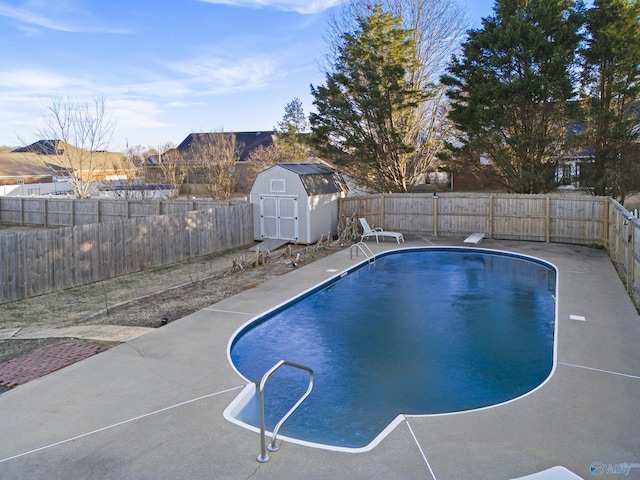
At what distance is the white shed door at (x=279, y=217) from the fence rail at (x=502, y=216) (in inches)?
95.3

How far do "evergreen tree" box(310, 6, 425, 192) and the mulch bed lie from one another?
52.4ft

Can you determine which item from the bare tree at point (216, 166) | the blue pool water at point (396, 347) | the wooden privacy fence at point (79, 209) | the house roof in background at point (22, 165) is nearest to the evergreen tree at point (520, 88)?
the blue pool water at point (396, 347)

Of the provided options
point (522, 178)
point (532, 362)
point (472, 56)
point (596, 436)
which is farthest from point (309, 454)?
point (472, 56)

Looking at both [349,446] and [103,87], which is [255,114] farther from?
[349,446]

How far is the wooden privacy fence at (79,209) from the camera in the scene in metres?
19.6

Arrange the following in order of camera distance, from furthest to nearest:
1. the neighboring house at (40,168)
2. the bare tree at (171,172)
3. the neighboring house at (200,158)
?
the neighboring house at (40,168) → the neighboring house at (200,158) → the bare tree at (171,172)

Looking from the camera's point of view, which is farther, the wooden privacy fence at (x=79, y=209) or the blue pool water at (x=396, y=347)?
the wooden privacy fence at (x=79, y=209)

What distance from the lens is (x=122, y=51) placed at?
26953mm

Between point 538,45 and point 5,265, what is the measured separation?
1799 cm

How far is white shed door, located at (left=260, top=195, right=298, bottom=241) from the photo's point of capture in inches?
682

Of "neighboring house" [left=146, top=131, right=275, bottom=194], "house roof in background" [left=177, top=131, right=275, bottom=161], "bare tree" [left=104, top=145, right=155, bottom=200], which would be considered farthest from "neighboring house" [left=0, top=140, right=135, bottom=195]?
"house roof in background" [left=177, top=131, right=275, bottom=161]

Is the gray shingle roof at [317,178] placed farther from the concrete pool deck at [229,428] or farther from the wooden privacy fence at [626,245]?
the concrete pool deck at [229,428]

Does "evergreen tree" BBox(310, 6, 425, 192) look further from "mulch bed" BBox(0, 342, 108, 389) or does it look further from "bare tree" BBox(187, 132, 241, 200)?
"mulch bed" BBox(0, 342, 108, 389)

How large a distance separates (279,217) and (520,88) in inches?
389
